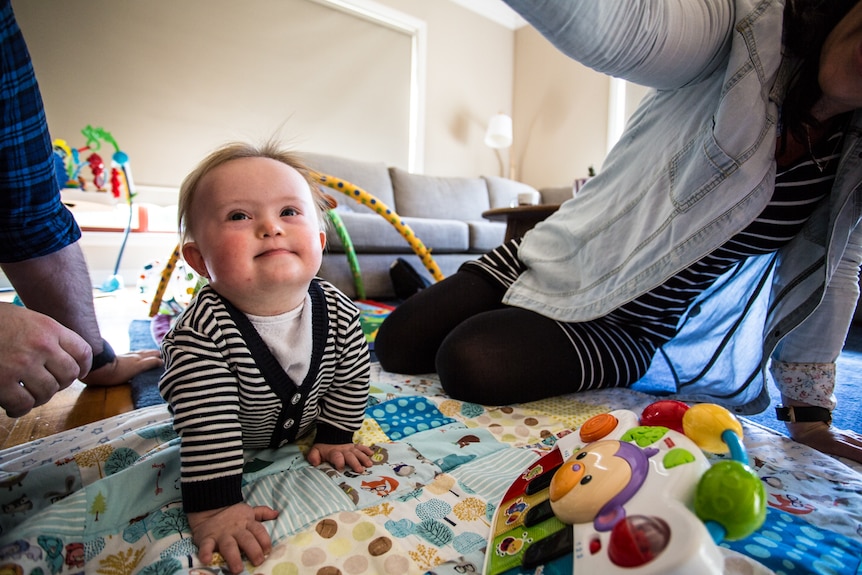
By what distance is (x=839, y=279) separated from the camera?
715 millimetres

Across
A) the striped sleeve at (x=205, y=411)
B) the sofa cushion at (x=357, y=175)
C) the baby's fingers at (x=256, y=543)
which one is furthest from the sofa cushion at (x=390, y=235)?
the baby's fingers at (x=256, y=543)

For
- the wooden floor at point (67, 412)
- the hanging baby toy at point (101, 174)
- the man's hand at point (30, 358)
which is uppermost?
the hanging baby toy at point (101, 174)

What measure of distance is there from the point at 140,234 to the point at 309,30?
1.98m

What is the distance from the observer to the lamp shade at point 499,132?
414 cm

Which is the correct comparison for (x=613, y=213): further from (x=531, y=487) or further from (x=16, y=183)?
(x=16, y=183)

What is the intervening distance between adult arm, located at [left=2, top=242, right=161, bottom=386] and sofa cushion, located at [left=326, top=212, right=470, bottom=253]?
49.4 inches

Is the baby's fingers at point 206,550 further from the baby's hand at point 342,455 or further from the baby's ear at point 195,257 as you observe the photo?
the baby's ear at point 195,257

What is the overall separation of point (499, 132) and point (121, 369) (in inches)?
150

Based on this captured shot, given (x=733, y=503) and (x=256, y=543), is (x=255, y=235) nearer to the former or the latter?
(x=256, y=543)

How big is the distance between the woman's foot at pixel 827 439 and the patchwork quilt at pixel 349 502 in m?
0.03

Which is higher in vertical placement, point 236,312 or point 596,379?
point 236,312

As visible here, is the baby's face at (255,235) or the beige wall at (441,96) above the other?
the beige wall at (441,96)

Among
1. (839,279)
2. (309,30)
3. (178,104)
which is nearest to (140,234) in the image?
(178,104)

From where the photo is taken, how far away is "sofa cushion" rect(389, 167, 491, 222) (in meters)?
3.12
